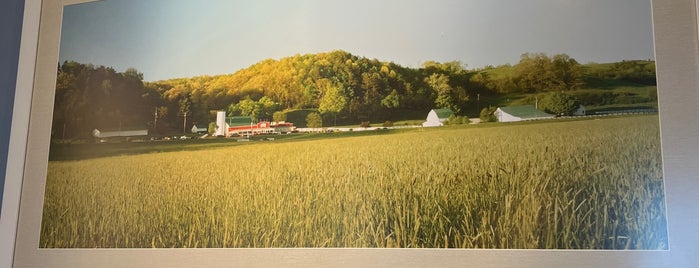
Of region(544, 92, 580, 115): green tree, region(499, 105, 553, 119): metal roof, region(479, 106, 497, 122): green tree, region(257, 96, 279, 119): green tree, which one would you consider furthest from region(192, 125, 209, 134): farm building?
region(544, 92, 580, 115): green tree

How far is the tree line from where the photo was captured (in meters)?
2.20

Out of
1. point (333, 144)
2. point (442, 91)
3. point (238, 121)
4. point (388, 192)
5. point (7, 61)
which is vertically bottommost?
point (388, 192)

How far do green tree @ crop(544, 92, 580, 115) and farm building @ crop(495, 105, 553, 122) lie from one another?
29 millimetres

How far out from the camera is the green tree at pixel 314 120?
2436 millimetres

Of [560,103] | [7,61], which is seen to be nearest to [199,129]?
[7,61]

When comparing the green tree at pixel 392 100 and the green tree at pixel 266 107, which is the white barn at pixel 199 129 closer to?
the green tree at pixel 266 107

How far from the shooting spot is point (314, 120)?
2445 mm

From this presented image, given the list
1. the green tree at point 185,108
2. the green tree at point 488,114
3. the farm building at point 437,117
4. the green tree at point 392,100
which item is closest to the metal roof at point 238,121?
the green tree at point 185,108

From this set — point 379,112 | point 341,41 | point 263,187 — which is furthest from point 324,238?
point 341,41

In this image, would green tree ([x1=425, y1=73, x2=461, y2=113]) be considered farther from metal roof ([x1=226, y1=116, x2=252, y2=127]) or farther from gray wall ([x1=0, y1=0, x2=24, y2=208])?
gray wall ([x1=0, y1=0, x2=24, y2=208])

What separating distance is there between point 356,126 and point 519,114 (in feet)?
2.18

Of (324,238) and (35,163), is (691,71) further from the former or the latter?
(35,163)

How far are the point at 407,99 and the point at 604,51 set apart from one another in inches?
30.3

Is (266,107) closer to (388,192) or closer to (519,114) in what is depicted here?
(388,192)
